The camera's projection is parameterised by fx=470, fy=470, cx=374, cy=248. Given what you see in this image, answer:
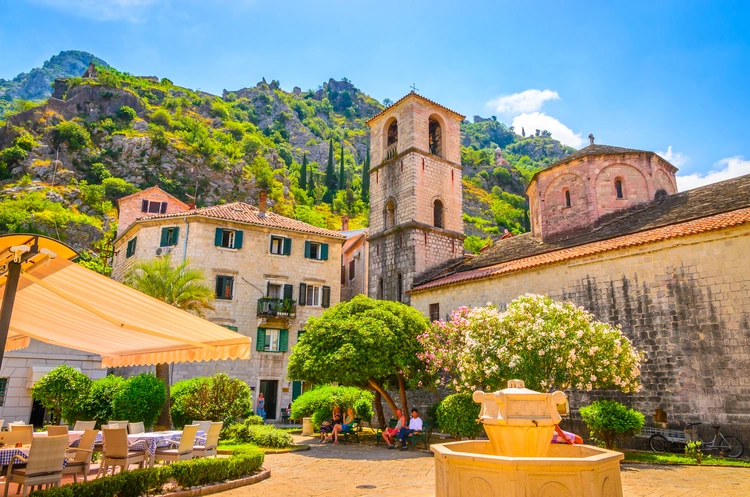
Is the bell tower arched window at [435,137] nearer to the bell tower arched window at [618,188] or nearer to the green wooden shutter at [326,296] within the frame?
the bell tower arched window at [618,188]

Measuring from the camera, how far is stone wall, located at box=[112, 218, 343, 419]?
26.8 metres

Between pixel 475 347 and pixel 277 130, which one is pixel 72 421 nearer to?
pixel 475 347

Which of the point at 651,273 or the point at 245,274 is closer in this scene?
the point at 651,273

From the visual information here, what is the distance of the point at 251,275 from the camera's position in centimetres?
2819

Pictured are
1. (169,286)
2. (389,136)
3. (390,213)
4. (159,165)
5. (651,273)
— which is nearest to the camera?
(651,273)

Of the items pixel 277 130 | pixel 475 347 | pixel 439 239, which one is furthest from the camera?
pixel 277 130

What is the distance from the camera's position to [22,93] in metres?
193

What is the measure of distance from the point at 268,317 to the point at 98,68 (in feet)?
276

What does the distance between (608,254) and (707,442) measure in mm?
6397

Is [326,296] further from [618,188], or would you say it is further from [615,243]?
[615,243]

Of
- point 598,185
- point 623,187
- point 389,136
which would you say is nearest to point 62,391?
point 389,136

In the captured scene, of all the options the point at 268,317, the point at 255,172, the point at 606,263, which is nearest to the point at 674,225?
the point at 606,263

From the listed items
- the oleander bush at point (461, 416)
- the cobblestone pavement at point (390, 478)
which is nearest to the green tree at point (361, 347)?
the oleander bush at point (461, 416)

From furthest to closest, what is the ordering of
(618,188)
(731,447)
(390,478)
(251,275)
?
1. (251,275)
2. (618,188)
3. (731,447)
4. (390,478)
